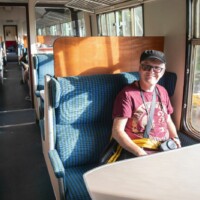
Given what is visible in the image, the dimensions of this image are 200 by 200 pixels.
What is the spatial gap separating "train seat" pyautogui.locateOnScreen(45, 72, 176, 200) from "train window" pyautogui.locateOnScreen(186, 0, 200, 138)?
57 centimetres

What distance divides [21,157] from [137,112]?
6.55 feet

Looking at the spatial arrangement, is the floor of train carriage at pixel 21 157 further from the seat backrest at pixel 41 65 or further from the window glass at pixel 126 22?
the window glass at pixel 126 22

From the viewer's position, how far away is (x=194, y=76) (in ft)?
7.93

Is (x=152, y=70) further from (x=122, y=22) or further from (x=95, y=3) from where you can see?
(x=95, y=3)

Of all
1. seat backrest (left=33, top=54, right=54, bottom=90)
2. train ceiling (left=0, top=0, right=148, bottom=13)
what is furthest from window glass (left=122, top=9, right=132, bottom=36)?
seat backrest (left=33, top=54, right=54, bottom=90)

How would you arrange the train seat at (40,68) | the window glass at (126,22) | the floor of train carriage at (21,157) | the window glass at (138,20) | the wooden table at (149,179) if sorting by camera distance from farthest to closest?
the train seat at (40,68) < the window glass at (126,22) < the window glass at (138,20) < the floor of train carriage at (21,157) < the wooden table at (149,179)

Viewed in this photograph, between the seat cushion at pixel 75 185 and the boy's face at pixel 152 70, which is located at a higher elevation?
the boy's face at pixel 152 70

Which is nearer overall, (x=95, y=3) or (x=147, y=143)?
(x=147, y=143)

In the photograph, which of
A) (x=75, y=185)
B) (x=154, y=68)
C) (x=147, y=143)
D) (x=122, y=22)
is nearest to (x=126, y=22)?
(x=122, y=22)

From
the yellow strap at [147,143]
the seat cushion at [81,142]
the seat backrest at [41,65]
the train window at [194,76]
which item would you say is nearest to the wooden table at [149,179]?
the yellow strap at [147,143]

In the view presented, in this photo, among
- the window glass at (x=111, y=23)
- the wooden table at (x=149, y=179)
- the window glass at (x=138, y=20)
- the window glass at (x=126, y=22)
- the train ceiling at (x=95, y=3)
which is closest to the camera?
the wooden table at (x=149, y=179)

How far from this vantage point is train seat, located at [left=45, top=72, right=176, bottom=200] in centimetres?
213

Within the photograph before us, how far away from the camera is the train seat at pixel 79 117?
213 centimetres

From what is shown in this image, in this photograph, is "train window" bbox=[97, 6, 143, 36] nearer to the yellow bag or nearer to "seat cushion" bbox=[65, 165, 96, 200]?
the yellow bag
